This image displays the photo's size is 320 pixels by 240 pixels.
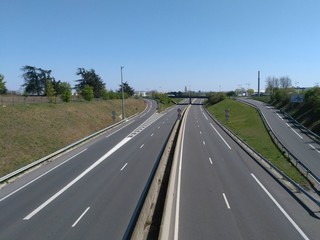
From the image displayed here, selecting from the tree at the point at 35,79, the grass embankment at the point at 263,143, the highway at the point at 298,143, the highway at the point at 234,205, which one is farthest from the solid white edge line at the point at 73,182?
the tree at the point at 35,79

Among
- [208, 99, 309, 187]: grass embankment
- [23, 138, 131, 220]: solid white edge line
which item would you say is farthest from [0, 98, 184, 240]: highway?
[208, 99, 309, 187]: grass embankment

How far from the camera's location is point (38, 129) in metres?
39.6

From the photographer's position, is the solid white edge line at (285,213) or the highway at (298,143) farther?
the highway at (298,143)

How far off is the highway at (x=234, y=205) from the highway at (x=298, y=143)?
6675 mm

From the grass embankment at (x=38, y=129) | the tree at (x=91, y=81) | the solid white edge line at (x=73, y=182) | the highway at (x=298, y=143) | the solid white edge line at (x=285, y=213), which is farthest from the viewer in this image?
the tree at (x=91, y=81)

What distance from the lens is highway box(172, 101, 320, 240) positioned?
13.5 meters

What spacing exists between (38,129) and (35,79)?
78101mm

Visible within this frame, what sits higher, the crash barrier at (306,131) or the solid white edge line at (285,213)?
the solid white edge line at (285,213)

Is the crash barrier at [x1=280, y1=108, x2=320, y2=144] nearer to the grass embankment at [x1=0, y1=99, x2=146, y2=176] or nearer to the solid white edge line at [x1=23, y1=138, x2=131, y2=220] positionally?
the solid white edge line at [x1=23, y1=138, x2=131, y2=220]

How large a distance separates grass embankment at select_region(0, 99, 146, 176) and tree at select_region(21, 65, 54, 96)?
54.2m

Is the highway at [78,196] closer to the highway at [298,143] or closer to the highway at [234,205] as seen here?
the highway at [234,205]

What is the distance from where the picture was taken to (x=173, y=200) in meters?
17.5

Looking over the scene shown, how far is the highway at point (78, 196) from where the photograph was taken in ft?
46.0

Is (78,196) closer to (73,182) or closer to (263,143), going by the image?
(73,182)
